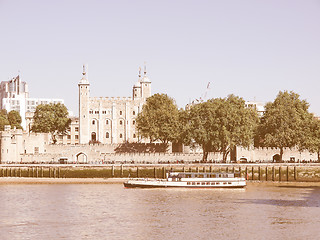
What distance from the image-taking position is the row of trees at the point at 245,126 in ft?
398

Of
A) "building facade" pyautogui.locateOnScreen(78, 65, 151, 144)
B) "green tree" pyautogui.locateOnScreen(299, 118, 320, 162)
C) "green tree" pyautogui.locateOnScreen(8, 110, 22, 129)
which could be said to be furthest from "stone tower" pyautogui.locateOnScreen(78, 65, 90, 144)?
"green tree" pyautogui.locateOnScreen(299, 118, 320, 162)

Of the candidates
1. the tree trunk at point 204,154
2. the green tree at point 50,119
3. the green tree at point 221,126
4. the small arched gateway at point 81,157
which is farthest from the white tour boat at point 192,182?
the green tree at point 50,119

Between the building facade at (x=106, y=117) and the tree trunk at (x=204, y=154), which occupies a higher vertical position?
the building facade at (x=106, y=117)

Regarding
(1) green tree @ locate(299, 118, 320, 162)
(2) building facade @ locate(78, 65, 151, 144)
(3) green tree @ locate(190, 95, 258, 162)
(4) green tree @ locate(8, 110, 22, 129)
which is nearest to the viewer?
(3) green tree @ locate(190, 95, 258, 162)

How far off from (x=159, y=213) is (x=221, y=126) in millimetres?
52043

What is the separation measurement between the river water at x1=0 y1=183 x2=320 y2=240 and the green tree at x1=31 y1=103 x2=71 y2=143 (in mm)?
58270

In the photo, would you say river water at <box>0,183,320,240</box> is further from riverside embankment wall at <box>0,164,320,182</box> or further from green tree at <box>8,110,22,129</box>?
green tree at <box>8,110,22,129</box>

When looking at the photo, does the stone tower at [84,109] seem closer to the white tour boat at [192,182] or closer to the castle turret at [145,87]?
the castle turret at [145,87]

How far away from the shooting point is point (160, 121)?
140m

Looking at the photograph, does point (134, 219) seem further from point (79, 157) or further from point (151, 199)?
point (79, 157)

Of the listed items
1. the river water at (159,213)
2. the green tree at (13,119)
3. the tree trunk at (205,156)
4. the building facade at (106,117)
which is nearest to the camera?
the river water at (159,213)

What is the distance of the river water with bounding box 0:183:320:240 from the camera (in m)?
60.4

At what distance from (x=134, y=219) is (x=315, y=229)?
17866 millimetres

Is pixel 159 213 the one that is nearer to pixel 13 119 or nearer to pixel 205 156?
pixel 205 156
